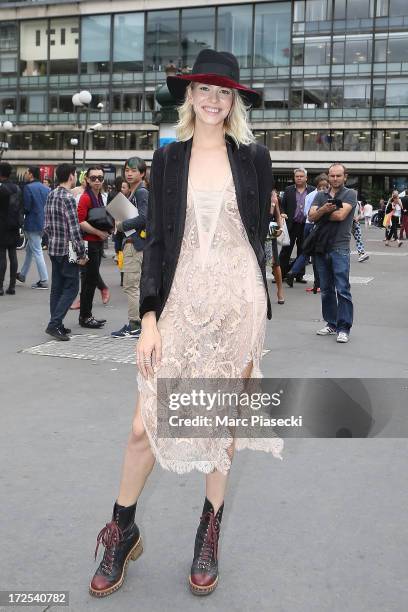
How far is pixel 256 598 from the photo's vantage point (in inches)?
106

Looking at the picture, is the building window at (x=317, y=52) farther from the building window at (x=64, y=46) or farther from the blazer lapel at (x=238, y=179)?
the blazer lapel at (x=238, y=179)

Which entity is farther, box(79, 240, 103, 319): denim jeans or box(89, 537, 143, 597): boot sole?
box(79, 240, 103, 319): denim jeans

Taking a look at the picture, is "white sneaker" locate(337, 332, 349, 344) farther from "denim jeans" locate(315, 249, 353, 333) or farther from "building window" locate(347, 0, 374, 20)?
"building window" locate(347, 0, 374, 20)

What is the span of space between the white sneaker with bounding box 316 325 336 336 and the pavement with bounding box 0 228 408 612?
1878 millimetres

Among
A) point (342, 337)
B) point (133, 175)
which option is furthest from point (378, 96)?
point (342, 337)

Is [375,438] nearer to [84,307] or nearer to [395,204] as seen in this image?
[84,307]

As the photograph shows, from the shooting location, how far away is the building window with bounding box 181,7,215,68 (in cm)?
5734

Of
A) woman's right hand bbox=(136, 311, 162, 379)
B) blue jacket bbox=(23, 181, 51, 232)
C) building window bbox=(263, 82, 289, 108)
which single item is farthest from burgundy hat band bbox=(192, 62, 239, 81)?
building window bbox=(263, 82, 289, 108)

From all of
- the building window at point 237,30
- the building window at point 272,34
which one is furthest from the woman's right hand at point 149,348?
the building window at point 272,34

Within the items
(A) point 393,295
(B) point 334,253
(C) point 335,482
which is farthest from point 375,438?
(A) point 393,295

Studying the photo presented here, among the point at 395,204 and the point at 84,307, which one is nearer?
the point at 84,307

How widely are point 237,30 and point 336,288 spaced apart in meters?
53.9

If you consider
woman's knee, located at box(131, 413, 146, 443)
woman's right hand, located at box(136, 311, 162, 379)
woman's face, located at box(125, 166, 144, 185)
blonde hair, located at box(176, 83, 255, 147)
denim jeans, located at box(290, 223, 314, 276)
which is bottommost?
woman's knee, located at box(131, 413, 146, 443)

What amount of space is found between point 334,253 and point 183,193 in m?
5.48
